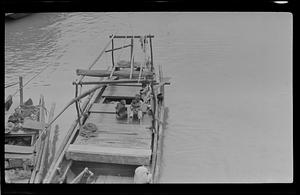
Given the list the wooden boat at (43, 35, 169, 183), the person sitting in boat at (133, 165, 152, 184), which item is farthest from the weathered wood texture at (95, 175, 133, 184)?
the person sitting in boat at (133, 165, 152, 184)

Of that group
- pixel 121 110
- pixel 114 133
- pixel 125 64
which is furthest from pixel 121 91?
pixel 114 133

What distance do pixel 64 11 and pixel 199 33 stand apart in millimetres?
679

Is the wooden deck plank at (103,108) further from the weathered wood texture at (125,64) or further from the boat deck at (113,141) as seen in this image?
the weathered wood texture at (125,64)

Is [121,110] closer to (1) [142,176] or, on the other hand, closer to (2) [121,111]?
(2) [121,111]

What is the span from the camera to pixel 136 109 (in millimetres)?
2084

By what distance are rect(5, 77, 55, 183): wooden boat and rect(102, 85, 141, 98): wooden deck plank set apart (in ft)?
1.33

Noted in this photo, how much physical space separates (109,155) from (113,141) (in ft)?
0.35

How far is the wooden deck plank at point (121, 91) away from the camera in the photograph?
2311 millimetres

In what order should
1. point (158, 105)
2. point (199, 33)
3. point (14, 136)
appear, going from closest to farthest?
1. point (14, 136)
2. point (199, 33)
3. point (158, 105)

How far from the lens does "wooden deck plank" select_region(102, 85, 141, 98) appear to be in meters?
2.31

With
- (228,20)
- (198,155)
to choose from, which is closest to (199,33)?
(228,20)

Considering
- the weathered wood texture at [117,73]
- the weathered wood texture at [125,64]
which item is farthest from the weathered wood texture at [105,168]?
the weathered wood texture at [125,64]
